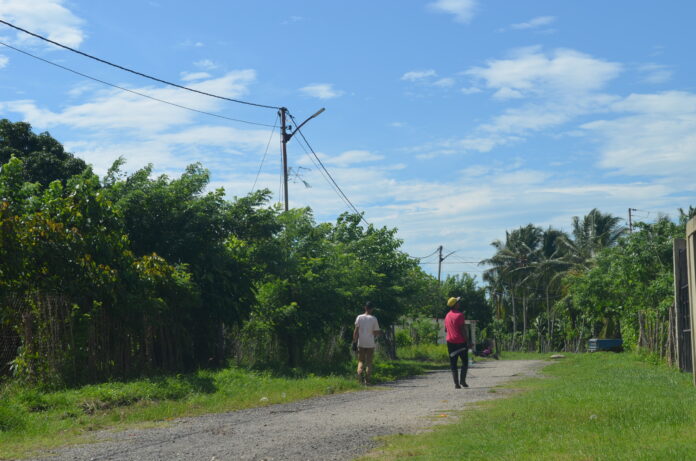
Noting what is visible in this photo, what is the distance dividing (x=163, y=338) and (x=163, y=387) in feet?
10.5

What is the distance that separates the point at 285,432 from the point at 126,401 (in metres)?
3.92

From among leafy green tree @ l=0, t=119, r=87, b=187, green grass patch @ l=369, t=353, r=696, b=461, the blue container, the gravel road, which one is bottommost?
the blue container

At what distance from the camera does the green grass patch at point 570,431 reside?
6.91 m

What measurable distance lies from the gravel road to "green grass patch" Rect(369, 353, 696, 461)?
0.58m

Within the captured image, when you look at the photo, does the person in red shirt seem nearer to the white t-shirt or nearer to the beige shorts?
the white t-shirt

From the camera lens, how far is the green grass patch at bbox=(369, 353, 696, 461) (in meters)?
6.91

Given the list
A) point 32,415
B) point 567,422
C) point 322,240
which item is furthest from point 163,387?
point 322,240

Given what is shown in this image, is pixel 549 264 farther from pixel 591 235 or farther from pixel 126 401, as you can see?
pixel 126 401

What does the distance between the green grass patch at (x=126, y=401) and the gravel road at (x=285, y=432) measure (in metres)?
0.53

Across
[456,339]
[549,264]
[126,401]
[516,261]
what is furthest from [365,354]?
[516,261]

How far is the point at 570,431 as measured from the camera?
8.09 metres

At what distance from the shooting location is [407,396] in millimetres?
14133

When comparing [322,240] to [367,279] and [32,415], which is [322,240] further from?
[32,415]

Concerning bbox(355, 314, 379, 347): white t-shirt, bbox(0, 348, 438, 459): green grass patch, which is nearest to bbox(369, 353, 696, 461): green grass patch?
bbox(0, 348, 438, 459): green grass patch
